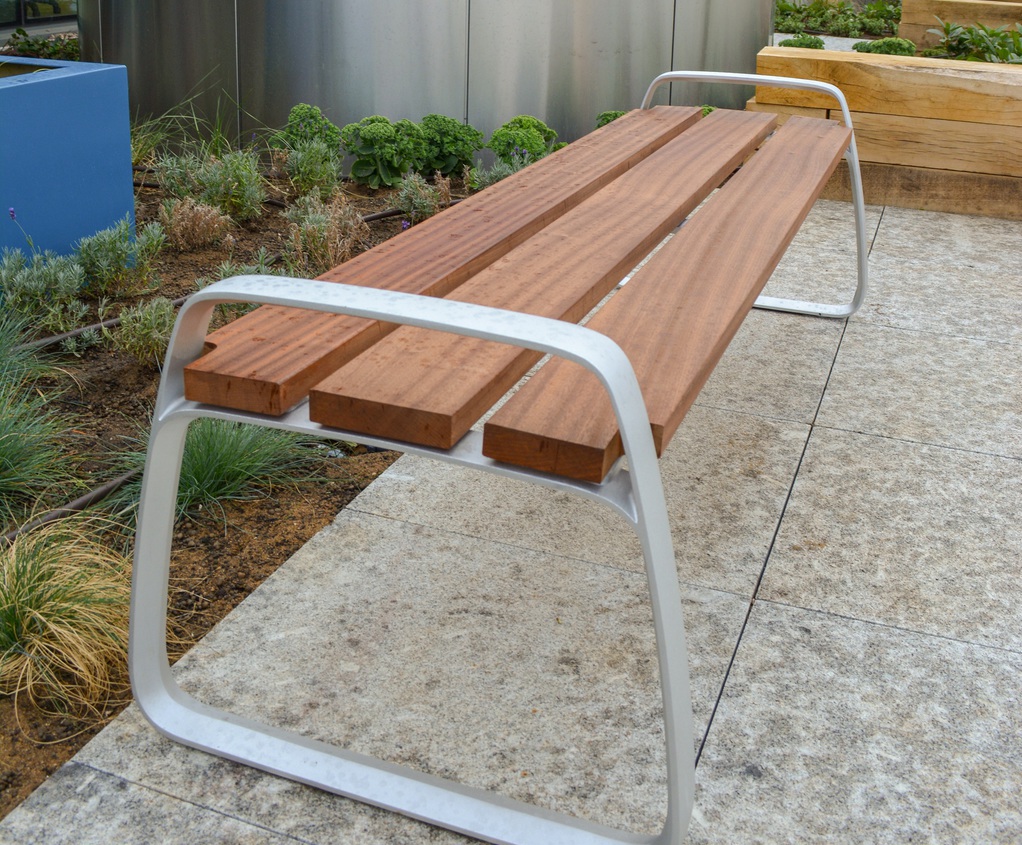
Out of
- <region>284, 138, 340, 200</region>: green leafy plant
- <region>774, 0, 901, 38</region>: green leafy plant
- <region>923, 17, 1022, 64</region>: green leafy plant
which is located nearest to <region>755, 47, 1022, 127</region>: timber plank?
<region>923, 17, 1022, 64</region>: green leafy plant

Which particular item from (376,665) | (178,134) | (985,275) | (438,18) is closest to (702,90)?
(438,18)

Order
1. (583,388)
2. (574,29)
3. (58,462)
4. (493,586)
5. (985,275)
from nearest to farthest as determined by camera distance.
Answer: (583,388) < (493,586) < (58,462) < (985,275) < (574,29)

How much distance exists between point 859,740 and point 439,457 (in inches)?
44.3

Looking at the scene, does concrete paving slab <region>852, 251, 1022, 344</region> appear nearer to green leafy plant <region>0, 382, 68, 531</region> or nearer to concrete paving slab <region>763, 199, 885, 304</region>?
concrete paving slab <region>763, 199, 885, 304</region>

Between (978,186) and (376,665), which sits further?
(978,186)

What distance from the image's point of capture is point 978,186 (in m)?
6.23

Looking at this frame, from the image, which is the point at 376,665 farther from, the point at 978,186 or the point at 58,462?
the point at 978,186

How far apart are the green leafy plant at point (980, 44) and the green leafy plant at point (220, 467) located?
662cm

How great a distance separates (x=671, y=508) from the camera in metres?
3.16

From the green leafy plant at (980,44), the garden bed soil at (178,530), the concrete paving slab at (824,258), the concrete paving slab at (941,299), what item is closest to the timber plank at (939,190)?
the concrete paving slab at (824,258)

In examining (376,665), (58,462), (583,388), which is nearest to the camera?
(583,388)

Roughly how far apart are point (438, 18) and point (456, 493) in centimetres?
422

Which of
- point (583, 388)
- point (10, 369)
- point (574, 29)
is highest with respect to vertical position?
point (574, 29)

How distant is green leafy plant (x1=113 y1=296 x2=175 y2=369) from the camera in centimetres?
374
